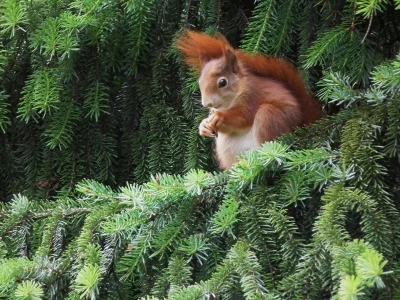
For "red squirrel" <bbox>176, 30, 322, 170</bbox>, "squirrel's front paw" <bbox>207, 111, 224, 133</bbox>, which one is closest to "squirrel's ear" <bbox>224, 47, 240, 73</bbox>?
"red squirrel" <bbox>176, 30, 322, 170</bbox>

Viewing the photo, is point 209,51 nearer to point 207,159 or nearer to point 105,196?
point 207,159

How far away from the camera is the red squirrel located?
1.80m

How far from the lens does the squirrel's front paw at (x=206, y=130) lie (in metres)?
1.79

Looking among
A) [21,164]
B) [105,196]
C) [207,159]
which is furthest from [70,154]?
[105,196]

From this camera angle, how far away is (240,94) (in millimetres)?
1893

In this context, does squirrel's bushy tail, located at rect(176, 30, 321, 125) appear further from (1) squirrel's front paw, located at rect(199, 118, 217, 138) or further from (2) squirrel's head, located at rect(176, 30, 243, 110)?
(1) squirrel's front paw, located at rect(199, 118, 217, 138)

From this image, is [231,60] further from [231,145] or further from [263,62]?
[231,145]

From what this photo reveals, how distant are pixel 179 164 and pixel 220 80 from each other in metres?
0.23

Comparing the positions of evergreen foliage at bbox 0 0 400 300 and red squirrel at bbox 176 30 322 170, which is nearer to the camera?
evergreen foliage at bbox 0 0 400 300

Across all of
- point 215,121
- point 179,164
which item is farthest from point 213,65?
point 179,164

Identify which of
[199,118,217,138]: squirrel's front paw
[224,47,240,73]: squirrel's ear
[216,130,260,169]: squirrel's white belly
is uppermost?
[224,47,240,73]: squirrel's ear

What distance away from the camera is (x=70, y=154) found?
1985 millimetres

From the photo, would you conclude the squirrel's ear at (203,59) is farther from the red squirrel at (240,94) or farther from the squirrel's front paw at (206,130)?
the squirrel's front paw at (206,130)

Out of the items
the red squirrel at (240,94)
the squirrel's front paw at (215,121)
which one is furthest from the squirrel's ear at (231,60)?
the squirrel's front paw at (215,121)
